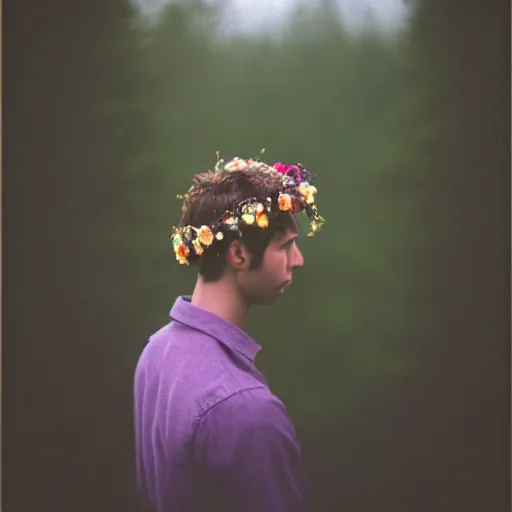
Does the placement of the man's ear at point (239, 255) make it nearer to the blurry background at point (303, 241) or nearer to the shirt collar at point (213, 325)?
the shirt collar at point (213, 325)

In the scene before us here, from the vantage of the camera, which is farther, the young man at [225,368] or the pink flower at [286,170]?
the pink flower at [286,170]

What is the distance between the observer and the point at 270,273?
2025 mm

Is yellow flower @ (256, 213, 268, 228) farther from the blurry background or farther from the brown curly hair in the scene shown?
the blurry background

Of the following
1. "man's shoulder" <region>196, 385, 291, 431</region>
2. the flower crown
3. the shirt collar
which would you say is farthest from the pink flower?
"man's shoulder" <region>196, 385, 291, 431</region>

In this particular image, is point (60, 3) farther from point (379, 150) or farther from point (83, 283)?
point (379, 150)

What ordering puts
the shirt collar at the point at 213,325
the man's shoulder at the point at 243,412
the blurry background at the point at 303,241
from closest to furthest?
the man's shoulder at the point at 243,412
the shirt collar at the point at 213,325
the blurry background at the point at 303,241

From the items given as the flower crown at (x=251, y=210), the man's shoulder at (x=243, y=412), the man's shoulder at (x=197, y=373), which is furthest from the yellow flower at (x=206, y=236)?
the man's shoulder at (x=243, y=412)

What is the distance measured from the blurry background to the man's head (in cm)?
37

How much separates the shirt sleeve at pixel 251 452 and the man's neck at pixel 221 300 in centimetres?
25

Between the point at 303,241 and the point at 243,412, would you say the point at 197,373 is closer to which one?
the point at 243,412

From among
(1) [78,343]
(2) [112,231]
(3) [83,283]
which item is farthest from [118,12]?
(1) [78,343]

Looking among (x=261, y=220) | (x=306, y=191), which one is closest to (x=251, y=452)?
(x=261, y=220)

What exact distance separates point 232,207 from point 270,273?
0.68 feet

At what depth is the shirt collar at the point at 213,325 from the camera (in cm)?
191
